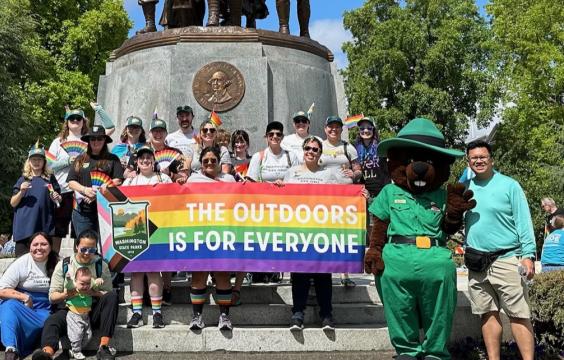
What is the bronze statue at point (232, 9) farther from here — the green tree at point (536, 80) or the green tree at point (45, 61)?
the green tree at point (536, 80)

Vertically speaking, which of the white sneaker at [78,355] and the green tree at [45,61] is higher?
the green tree at [45,61]

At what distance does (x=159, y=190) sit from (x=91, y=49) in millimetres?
25313

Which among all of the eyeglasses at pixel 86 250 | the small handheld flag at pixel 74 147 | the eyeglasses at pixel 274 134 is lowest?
the eyeglasses at pixel 86 250

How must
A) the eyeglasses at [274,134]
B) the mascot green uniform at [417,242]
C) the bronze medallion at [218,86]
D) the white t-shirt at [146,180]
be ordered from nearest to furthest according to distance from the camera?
the mascot green uniform at [417,242] → the white t-shirt at [146,180] → the eyeglasses at [274,134] → the bronze medallion at [218,86]

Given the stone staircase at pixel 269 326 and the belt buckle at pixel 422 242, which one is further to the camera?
the stone staircase at pixel 269 326

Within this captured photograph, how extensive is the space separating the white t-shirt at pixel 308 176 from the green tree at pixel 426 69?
24.6 m

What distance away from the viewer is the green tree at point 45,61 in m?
23.7

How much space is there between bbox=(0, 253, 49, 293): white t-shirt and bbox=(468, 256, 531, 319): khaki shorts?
4161 mm

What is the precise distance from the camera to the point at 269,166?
7.80 m

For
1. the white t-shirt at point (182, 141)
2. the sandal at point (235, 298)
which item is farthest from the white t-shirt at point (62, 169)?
the sandal at point (235, 298)

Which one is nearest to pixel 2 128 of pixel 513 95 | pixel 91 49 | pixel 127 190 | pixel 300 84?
pixel 91 49

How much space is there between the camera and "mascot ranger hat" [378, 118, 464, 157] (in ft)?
17.1

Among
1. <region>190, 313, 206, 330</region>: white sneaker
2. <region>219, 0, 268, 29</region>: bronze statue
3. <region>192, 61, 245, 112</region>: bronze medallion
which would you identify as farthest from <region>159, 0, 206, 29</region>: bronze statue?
<region>190, 313, 206, 330</region>: white sneaker

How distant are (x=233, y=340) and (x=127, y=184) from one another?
211cm
